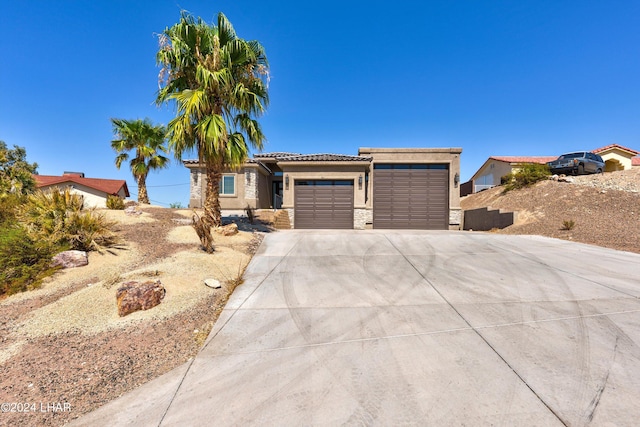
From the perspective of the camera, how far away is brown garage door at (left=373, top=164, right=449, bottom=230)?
51.8ft

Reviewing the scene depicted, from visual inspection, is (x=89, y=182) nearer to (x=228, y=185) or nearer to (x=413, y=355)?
(x=228, y=185)

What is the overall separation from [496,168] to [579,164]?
496 inches

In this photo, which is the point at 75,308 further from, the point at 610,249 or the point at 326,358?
the point at 610,249

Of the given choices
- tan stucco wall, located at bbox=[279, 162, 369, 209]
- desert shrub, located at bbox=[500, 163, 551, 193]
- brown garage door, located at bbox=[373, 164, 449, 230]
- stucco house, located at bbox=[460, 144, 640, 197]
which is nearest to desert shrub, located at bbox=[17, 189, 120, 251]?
tan stucco wall, located at bbox=[279, 162, 369, 209]

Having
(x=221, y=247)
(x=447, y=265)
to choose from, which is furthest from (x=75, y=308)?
(x=447, y=265)

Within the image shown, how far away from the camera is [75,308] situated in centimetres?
446

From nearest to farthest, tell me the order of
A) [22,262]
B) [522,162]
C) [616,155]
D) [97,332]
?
[97,332] < [22,262] < [616,155] < [522,162]

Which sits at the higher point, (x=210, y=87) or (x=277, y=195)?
(x=210, y=87)

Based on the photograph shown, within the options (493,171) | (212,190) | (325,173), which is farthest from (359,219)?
(493,171)

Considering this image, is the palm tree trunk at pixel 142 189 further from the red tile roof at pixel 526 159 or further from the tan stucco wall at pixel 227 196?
the red tile roof at pixel 526 159

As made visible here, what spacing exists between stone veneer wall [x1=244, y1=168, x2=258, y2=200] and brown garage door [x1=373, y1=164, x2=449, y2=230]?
30.8 ft

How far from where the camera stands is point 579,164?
19.0 meters

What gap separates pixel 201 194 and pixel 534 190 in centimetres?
2349

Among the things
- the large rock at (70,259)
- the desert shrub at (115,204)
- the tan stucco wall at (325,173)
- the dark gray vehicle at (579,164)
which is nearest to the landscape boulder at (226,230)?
the large rock at (70,259)
